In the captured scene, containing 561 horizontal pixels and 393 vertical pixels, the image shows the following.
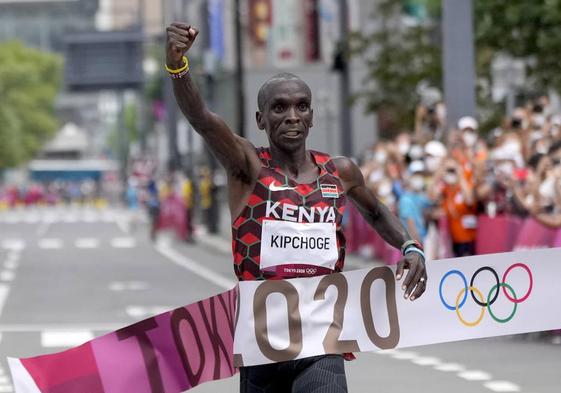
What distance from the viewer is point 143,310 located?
19.7 metres

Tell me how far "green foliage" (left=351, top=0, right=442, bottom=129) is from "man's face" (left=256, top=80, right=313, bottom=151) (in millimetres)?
25613

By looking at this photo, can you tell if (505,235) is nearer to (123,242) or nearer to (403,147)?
(403,147)

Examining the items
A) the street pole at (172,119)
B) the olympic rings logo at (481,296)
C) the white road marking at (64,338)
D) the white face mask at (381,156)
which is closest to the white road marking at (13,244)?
the street pole at (172,119)

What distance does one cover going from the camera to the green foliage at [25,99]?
132 metres

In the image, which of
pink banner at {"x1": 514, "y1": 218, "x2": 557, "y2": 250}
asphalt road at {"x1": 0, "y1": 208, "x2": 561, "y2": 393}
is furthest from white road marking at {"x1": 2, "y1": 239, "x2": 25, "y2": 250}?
pink banner at {"x1": 514, "y1": 218, "x2": 557, "y2": 250}

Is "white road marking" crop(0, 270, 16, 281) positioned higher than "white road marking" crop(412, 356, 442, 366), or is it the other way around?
"white road marking" crop(412, 356, 442, 366)

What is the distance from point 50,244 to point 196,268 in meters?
13.9

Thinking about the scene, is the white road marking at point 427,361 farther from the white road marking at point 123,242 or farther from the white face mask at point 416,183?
the white road marking at point 123,242

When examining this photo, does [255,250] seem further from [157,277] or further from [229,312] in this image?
[157,277]

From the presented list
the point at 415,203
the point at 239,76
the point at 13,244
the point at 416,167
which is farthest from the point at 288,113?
the point at 13,244

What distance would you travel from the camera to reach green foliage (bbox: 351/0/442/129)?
32.3 m

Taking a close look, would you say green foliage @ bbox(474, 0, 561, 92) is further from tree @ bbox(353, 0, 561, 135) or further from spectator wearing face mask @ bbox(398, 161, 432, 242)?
spectator wearing face mask @ bbox(398, 161, 432, 242)

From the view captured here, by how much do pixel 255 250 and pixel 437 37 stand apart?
31050 mm

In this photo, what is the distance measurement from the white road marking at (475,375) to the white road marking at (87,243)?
2856 cm
